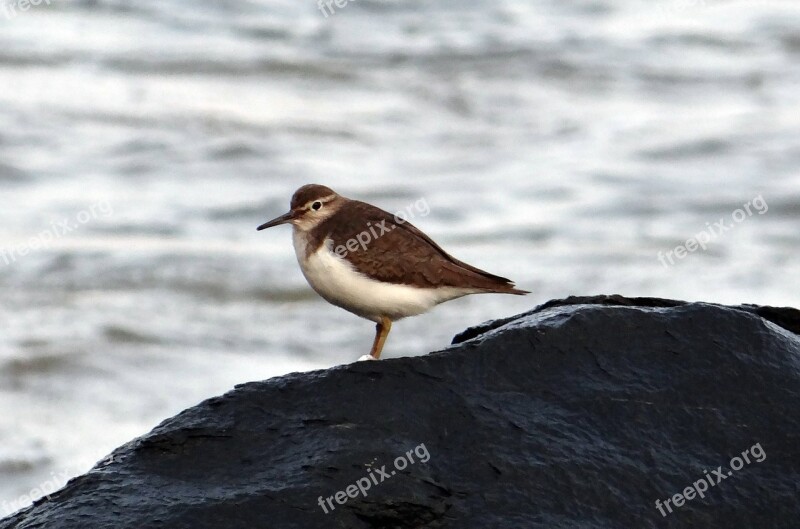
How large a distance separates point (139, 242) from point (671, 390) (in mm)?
9833

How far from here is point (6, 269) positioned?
13250 millimetres

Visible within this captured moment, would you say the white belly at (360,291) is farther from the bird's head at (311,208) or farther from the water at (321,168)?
the water at (321,168)

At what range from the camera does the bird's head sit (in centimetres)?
659

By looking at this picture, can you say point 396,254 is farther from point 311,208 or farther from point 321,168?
point 321,168

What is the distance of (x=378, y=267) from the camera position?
624 centimetres

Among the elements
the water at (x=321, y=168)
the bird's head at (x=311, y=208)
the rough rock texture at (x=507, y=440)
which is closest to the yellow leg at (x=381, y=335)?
the bird's head at (x=311, y=208)

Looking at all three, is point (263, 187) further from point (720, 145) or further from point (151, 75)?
point (720, 145)

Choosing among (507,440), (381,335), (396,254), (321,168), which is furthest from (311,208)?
(321,168)

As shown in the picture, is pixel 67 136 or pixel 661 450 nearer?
pixel 661 450

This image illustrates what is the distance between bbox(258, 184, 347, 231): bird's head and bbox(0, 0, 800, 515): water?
11.9 feet

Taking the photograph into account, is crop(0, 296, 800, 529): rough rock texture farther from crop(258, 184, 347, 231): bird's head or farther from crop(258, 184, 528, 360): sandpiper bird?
crop(258, 184, 347, 231): bird's head

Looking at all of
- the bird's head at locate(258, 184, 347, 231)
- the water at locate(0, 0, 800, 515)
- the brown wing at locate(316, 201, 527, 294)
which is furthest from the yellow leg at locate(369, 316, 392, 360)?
the water at locate(0, 0, 800, 515)

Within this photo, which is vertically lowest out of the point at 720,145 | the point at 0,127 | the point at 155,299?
the point at 155,299

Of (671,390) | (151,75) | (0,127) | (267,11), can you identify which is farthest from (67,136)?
(671,390)
